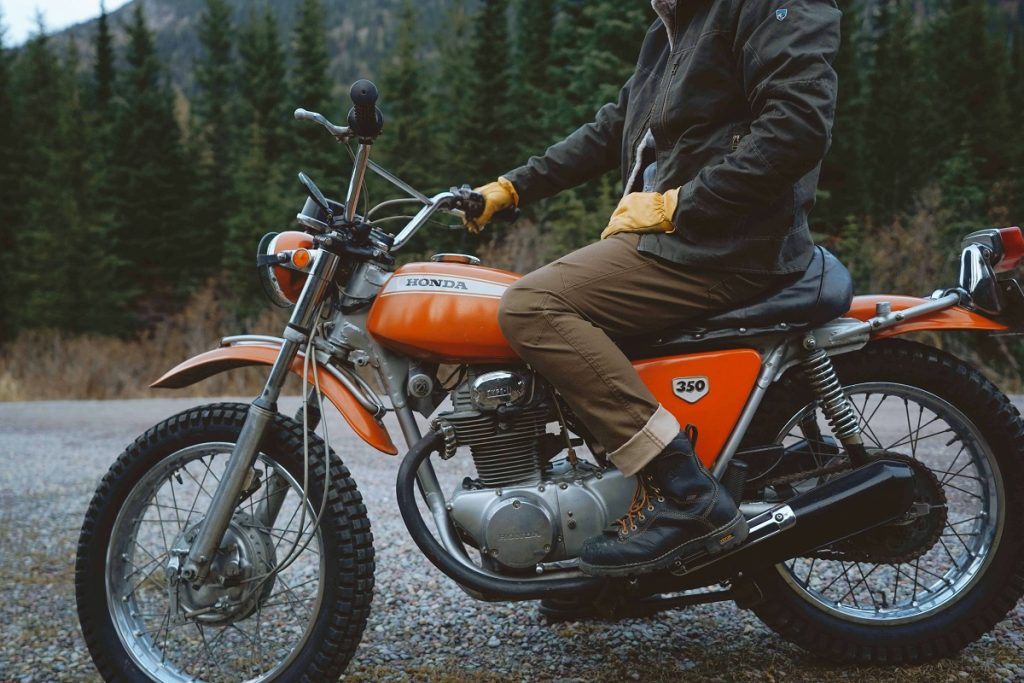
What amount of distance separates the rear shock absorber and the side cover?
0.17 m

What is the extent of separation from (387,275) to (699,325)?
3.22ft

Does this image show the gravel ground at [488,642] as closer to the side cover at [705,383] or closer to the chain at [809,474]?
the chain at [809,474]

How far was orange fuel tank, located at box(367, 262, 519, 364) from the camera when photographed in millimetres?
2479

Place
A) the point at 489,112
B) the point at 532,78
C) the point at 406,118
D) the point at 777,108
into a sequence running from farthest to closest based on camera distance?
the point at 532,78, the point at 406,118, the point at 489,112, the point at 777,108

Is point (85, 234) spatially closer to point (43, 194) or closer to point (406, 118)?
point (43, 194)

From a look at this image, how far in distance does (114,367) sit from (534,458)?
43.7 ft

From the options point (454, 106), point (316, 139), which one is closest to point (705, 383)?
point (454, 106)

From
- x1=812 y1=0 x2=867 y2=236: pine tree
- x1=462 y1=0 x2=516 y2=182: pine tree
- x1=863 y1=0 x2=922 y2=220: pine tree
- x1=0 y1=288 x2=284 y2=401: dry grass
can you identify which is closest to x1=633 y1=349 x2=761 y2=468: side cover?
x1=0 y1=288 x2=284 y2=401: dry grass

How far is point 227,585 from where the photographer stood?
2574mm

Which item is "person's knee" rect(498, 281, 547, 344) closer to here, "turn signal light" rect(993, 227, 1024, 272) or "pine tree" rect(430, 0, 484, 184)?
"turn signal light" rect(993, 227, 1024, 272)

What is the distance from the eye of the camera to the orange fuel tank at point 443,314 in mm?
2479

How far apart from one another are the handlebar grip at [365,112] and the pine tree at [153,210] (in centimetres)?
3477

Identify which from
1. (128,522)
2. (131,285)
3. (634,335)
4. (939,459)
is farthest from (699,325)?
(131,285)

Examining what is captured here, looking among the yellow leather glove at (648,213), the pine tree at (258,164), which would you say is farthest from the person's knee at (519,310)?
the pine tree at (258,164)
